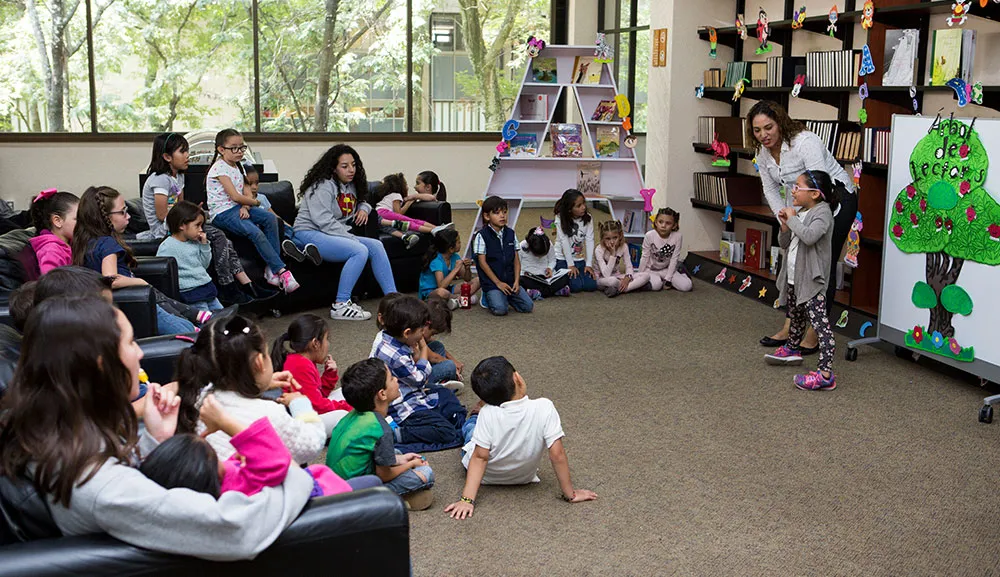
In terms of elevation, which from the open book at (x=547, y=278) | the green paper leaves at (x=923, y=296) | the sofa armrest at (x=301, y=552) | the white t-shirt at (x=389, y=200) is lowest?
the open book at (x=547, y=278)

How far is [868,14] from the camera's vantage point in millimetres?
5645

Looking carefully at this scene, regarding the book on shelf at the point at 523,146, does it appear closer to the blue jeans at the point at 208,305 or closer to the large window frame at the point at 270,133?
the blue jeans at the point at 208,305

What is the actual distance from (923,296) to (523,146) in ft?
11.7

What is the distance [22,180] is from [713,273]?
679 cm

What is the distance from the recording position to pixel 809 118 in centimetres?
695

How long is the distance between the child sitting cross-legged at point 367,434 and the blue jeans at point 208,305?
7.72 feet

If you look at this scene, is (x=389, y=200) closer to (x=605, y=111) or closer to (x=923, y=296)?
(x=605, y=111)

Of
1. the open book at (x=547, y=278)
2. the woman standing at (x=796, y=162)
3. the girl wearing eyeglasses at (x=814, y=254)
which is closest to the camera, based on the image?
the girl wearing eyeglasses at (x=814, y=254)

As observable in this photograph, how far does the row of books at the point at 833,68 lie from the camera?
5960 millimetres

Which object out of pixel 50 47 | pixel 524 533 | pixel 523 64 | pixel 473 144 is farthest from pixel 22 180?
pixel 524 533

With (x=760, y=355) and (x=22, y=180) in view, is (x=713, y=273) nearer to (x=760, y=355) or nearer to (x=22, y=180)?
(x=760, y=355)

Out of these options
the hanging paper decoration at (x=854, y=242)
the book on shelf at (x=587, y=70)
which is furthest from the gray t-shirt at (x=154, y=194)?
the hanging paper decoration at (x=854, y=242)

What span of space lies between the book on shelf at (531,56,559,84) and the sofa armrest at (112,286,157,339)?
13.5ft

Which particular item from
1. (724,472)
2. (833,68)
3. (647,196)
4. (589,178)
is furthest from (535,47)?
(724,472)
